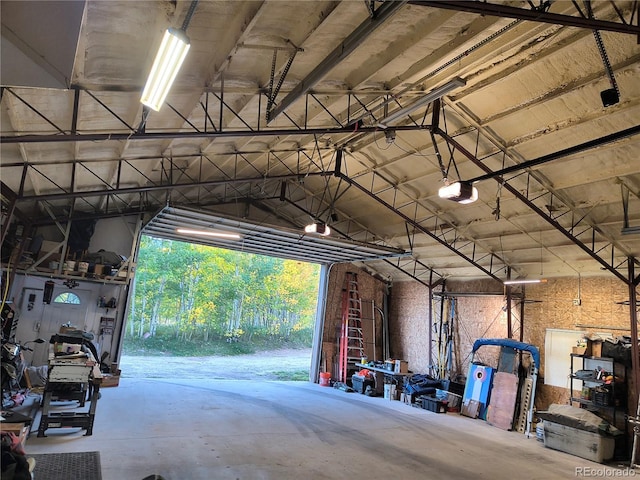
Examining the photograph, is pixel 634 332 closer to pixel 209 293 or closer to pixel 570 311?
pixel 570 311

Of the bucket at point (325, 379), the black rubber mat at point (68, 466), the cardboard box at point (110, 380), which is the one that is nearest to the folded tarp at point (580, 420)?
the bucket at point (325, 379)

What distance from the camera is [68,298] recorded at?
439 inches

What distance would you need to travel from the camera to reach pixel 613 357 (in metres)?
9.01

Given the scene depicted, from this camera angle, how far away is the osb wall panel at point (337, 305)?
15078 mm

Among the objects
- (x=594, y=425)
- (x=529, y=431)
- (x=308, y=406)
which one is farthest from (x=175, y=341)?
(x=594, y=425)

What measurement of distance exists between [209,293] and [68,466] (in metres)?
20.6

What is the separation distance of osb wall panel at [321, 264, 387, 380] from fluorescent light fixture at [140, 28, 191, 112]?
38.1 ft

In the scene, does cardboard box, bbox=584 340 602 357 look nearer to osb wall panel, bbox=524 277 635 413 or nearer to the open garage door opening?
osb wall panel, bbox=524 277 635 413

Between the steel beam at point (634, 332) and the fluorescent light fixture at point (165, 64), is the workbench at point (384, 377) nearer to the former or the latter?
the steel beam at point (634, 332)

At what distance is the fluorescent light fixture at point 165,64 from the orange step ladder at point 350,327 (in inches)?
464

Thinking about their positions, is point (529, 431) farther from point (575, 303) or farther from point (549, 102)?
point (549, 102)

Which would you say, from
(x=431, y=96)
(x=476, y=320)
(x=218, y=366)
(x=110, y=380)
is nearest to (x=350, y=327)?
(x=476, y=320)

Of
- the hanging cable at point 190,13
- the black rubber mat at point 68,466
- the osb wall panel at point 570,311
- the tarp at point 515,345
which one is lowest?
the black rubber mat at point 68,466

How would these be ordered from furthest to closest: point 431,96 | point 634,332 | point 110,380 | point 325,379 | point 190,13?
point 325,379
point 110,380
point 634,332
point 431,96
point 190,13
